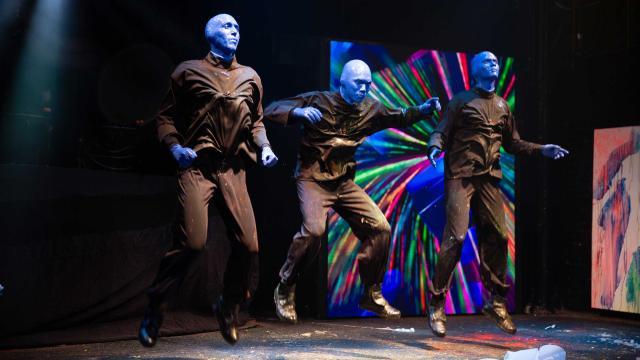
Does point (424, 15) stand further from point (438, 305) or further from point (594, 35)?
point (438, 305)

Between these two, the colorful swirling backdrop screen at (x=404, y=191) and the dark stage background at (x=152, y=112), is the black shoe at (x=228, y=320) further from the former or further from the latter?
the colorful swirling backdrop screen at (x=404, y=191)

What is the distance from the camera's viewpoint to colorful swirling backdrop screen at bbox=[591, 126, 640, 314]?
809 centimetres

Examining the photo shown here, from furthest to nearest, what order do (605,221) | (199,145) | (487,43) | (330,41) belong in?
(487,43) < (605,221) < (330,41) < (199,145)

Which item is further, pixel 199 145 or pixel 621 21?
pixel 621 21

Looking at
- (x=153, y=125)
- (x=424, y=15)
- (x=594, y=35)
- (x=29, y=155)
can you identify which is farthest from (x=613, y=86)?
(x=29, y=155)

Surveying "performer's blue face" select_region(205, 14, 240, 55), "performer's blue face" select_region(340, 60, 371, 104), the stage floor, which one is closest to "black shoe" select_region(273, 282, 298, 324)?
the stage floor

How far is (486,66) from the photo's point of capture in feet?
21.8

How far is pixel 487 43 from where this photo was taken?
9.01 m

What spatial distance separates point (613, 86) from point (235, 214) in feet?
16.4

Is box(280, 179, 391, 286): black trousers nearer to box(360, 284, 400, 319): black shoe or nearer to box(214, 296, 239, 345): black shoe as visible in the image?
box(360, 284, 400, 319): black shoe

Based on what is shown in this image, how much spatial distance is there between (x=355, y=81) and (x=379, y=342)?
2.13 metres

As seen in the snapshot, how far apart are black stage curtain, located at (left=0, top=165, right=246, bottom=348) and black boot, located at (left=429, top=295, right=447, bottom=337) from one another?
192 cm

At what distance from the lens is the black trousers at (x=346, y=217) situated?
5746mm

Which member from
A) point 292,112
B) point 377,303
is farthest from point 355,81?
point 377,303
